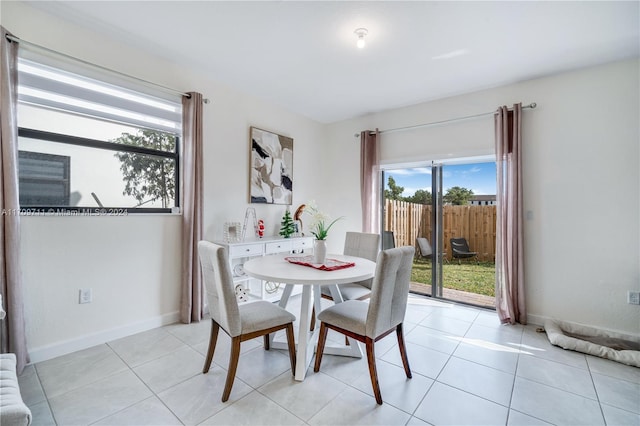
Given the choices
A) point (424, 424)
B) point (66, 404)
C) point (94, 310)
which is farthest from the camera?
point (94, 310)

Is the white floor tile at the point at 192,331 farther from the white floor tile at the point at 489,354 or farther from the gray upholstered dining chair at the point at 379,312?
the white floor tile at the point at 489,354

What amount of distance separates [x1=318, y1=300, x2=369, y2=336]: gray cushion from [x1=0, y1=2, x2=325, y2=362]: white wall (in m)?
1.78

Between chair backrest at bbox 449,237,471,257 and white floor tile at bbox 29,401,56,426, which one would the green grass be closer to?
chair backrest at bbox 449,237,471,257

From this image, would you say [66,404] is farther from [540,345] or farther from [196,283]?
[540,345]

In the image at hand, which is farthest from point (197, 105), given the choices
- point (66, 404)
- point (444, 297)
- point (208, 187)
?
point (444, 297)

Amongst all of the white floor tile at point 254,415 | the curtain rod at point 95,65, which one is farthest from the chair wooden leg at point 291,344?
the curtain rod at point 95,65

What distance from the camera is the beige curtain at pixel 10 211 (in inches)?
74.6

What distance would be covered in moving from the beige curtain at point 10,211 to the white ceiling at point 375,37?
1.83ft

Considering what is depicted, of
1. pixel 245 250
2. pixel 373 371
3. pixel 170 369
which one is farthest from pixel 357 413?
pixel 245 250

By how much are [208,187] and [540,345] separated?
3.52 m

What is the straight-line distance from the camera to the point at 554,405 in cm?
173

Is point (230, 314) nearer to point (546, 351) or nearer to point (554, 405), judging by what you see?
point (554, 405)

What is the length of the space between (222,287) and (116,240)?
1.42 metres

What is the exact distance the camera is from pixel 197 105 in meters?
2.92
